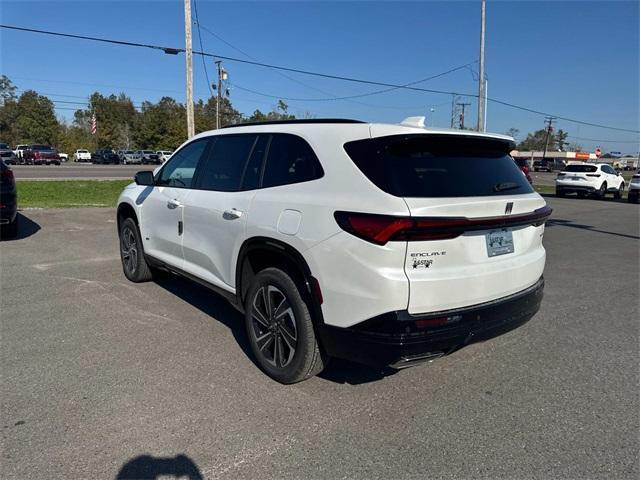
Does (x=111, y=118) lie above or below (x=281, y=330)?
above

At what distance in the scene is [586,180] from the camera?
24469 millimetres

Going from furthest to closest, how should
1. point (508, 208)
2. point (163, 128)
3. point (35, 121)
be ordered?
point (35, 121) → point (163, 128) → point (508, 208)

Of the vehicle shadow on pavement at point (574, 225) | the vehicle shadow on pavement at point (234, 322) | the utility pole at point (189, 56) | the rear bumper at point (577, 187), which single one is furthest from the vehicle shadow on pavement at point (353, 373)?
the rear bumper at point (577, 187)

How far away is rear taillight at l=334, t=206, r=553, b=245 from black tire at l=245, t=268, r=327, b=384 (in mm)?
688

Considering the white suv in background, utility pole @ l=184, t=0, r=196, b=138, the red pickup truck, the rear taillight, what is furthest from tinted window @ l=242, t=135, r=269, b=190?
the red pickup truck

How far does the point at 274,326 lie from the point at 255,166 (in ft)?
4.10

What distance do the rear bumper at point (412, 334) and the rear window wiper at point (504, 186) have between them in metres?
0.73

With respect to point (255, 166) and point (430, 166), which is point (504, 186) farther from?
point (255, 166)

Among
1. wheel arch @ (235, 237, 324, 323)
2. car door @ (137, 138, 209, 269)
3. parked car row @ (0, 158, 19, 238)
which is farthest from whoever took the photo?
parked car row @ (0, 158, 19, 238)

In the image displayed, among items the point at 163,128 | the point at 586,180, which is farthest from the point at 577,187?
the point at 163,128

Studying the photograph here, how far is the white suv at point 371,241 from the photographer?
9.11ft

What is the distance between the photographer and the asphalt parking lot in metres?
2.66

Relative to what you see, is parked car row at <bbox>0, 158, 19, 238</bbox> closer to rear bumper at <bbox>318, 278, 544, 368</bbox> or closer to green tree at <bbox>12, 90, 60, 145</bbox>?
rear bumper at <bbox>318, 278, 544, 368</bbox>

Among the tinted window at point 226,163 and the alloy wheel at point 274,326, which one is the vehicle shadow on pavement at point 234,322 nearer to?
the alloy wheel at point 274,326
